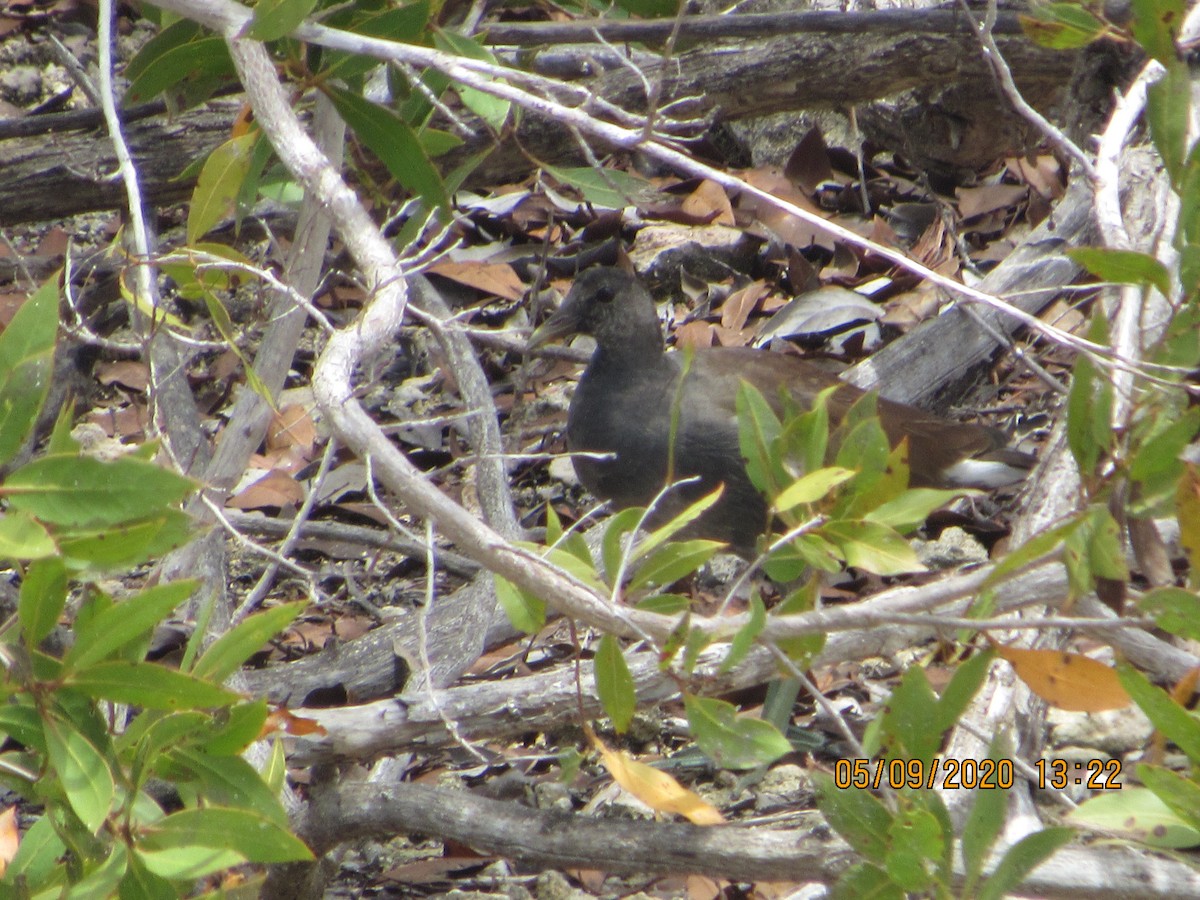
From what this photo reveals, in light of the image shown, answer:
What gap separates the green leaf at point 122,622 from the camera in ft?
5.19

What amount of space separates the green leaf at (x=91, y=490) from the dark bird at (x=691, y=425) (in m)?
2.77

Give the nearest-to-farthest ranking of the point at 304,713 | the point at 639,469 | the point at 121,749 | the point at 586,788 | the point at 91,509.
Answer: the point at 91,509
the point at 121,749
the point at 304,713
the point at 586,788
the point at 639,469

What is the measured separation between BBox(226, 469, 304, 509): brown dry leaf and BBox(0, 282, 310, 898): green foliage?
8.15 feet

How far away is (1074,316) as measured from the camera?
4.69 meters

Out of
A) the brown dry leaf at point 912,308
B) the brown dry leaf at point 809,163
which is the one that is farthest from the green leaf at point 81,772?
the brown dry leaf at point 809,163

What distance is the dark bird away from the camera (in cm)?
433

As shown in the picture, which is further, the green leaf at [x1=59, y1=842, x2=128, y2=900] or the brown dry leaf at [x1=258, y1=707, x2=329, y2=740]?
the brown dry leaf at [x1=258, y1=707, x2=329, y2=740]

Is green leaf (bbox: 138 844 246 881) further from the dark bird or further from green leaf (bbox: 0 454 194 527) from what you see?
the dark bird

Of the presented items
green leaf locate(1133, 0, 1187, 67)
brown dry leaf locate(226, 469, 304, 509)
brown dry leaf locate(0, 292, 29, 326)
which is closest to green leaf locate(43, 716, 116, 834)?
green leaf locate(1133, 0, 1187, 67)

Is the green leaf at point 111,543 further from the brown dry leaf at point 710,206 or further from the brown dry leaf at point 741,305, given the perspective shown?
the brown dry leaf at point 710,206

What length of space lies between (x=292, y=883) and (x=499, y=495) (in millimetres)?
1358

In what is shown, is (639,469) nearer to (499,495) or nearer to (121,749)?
(499,495)

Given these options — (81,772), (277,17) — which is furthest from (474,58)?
(81,772)

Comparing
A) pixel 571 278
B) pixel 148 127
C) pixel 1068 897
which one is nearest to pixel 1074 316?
pixel 571 278
